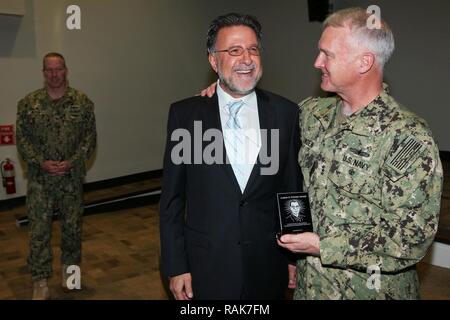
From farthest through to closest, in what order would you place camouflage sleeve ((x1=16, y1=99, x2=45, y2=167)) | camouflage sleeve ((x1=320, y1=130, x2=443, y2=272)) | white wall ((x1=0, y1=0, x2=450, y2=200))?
1. white wall ((x1=0, y1=0, x2=450, y2=200))
2. camouflage sleeve ((x1=16, y1=99, x2=45, y2=167))
3. camouflage sleeve ((x1=320, y1=130, x2=443, y2=272))

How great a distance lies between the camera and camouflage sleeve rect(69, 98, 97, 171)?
3.48 metres

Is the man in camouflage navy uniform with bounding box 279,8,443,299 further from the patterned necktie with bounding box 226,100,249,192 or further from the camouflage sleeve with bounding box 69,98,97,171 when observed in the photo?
the camouflage sleeve with bounding box 69,98,97,171

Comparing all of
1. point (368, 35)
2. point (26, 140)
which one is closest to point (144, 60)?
point (26, 140)

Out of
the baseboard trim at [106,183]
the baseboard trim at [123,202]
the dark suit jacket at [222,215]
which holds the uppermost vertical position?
the dark suit jacket at [222,215]

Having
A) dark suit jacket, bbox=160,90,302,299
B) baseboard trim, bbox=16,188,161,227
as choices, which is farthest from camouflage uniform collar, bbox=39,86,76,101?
baseboard trim, bbox=16,188,161,227

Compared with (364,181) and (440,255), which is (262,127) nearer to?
(364,181)

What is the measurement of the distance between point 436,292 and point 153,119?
5.25 meters

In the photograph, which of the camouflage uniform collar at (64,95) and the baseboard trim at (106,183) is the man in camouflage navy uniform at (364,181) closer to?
the camouflage uniform collar at (64,95)

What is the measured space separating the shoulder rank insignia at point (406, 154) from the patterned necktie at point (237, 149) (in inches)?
23.2

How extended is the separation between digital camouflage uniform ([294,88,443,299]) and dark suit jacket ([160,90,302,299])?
5.2 inches

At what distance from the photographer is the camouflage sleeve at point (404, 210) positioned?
1406 millimetres

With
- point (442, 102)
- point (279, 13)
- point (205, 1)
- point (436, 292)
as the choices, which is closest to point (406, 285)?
point (436, 292)

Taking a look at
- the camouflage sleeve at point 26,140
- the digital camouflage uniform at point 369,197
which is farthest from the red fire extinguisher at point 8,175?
the digital camouflage uniform at point 369,197

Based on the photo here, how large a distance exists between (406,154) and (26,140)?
2938mm
